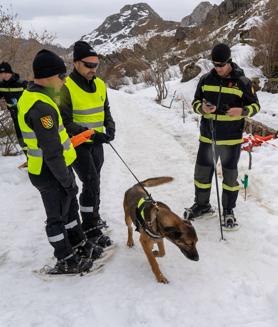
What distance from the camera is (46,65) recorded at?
3.03m

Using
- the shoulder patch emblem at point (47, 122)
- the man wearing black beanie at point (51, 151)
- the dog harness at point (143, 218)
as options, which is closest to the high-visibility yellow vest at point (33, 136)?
the man wearing black beanie at point (51, 151)

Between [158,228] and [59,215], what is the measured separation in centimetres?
100

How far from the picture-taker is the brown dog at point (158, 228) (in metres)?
3.19

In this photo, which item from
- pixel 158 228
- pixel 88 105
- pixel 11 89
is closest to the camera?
pixel 158 228

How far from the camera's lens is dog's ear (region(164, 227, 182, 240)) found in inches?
124

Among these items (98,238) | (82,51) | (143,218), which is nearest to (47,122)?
(82,51)

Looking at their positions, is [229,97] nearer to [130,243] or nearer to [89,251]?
[130,243]

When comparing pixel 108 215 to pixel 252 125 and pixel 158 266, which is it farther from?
pixel 252 125

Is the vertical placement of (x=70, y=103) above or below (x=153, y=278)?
above

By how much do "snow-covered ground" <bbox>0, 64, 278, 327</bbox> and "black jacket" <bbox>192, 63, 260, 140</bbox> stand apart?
1238 millimetres

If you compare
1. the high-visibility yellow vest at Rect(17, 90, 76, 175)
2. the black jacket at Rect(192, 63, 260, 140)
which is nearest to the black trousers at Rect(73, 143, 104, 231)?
the high-visibility yellow vest at Rect(17, 90, 76, 175)

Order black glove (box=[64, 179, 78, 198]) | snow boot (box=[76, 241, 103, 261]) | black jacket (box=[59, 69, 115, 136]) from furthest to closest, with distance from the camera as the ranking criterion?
snow boot (box=[76, 241, 103, 261])
black jacket (box=[59, 69, 115, 136])
black glove (box=[64, 179, 78, 198])

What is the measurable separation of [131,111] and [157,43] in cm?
1159

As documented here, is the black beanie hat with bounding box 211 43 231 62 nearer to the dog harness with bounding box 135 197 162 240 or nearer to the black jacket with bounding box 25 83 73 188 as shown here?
the dog harness with bounding box 135 197 162 240
